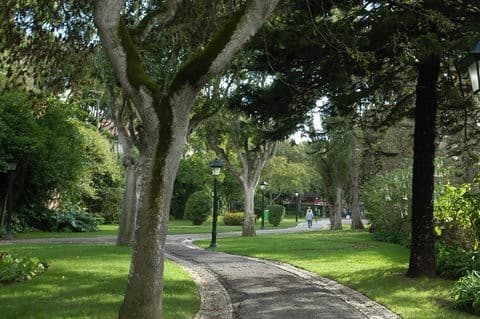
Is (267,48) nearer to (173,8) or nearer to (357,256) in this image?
(173,8)

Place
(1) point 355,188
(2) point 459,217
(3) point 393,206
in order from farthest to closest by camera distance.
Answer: (1) point 355,188
(3) point 393,206
(2) point 459,217

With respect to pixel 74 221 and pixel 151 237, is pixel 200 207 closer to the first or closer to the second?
pixel 74 221

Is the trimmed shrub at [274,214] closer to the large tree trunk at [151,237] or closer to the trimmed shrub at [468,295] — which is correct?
the trimmed shrub at [468,295]

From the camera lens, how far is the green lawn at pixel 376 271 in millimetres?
9273

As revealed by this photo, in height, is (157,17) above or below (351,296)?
above

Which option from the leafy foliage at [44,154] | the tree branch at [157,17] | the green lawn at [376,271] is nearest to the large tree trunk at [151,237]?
the tree branch at [157,17]

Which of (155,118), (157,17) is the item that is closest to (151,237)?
(155,118)

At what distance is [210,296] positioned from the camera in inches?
407

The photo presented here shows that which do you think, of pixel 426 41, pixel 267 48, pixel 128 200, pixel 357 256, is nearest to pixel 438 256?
pixel 357 256

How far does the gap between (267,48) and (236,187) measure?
4422 centimetres

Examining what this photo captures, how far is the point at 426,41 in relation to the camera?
10047mm

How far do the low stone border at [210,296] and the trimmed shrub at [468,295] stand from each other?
3.80 meters

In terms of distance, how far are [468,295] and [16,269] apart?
27.7 feet

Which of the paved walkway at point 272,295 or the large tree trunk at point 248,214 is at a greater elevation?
the large tree trunk at point 248,214
